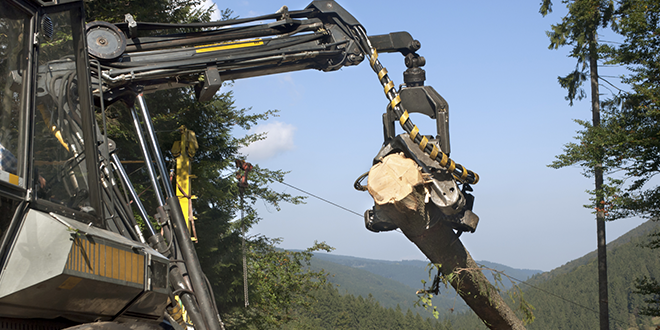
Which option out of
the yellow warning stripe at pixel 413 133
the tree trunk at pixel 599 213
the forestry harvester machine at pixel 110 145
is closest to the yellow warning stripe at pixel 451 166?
the forestry harvester machine at pixel 110 145

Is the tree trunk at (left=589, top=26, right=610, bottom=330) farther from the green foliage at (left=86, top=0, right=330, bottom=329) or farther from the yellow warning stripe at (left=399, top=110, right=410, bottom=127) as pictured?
the yellow warning stripe at (left=399, top=110, right=410, bottom=127)

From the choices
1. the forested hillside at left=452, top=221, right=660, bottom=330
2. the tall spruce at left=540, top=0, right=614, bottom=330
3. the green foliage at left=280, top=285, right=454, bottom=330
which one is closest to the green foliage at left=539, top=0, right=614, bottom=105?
the tall spruce at left=540, top=0, right=614, bottom=330

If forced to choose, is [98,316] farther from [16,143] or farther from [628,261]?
[628,261]

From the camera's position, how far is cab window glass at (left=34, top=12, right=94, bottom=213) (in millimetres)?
2551

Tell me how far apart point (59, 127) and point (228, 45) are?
2.21 meters

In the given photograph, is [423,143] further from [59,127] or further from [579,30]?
[579,30]

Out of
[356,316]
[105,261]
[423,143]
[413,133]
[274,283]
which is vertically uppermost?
[413,133]

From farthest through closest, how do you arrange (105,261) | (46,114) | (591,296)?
1. (591,296)
2. (46,114)
3. (105,261)

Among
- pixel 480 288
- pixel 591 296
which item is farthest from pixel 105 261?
pixel 591 296

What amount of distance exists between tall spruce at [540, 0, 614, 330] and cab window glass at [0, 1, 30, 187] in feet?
→ 53.4

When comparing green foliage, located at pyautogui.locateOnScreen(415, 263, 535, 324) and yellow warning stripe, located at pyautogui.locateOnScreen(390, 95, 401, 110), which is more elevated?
yellow warning stripe, located at pyautogui.locateOnScreen(390, 95, 401, 110)

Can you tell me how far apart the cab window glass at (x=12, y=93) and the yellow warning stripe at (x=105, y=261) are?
0.39 meters

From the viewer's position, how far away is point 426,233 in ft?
15.0

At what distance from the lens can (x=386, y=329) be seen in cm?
6209
